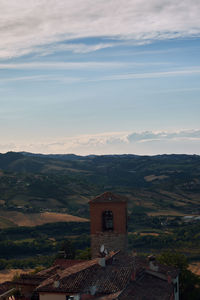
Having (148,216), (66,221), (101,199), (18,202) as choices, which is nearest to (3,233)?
(66,221)

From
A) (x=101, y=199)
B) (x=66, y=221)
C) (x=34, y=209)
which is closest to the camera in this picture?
(x=101, y=199)

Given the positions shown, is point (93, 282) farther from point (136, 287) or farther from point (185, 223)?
point (185, 223)

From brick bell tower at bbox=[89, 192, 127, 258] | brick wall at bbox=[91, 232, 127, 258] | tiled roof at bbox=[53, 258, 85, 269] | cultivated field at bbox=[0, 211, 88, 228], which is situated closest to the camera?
tiled roof at bbox=[53, 258, 85, 269]

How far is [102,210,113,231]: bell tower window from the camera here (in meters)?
36.8

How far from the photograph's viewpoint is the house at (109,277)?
25.2 m

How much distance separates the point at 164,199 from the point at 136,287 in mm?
130413

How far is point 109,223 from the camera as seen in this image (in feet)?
122

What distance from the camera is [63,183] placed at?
160000 millimetres

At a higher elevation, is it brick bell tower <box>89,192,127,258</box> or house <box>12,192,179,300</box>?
brick bell tower <box>89,192,127,258</box>

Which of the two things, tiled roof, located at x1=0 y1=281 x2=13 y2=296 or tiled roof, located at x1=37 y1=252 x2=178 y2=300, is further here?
tiled roof, located at x1=0 y1=281 x2=13 y2=296

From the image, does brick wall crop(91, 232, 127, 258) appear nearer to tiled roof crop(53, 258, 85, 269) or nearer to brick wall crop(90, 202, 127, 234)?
brick wall crop(90, 202, 127, 234)

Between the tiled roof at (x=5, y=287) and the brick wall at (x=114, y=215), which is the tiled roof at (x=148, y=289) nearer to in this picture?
the brick wall at (x=114, y=215)

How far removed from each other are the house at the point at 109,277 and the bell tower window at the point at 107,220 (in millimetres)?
270

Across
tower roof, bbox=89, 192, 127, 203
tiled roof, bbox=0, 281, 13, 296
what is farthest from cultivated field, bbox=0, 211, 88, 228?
tiled roof, bbox=0, 281, 13, 296
